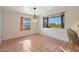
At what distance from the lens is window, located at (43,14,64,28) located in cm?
133

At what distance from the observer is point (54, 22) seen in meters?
1.38

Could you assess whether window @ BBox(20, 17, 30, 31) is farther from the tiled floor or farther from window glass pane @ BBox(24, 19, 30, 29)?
the tiled floor

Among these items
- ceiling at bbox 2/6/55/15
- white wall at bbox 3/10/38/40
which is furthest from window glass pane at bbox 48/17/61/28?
white wall at bbox 3/10/38/40

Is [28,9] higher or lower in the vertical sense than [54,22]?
higher

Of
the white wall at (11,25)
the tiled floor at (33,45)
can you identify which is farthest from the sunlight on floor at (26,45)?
the white wall at (11,25)

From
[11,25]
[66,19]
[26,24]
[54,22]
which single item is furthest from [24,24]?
[66,19]

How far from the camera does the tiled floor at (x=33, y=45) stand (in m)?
1.28

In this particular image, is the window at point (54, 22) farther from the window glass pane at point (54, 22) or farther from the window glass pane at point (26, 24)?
the window glass pane at point (26, 24)

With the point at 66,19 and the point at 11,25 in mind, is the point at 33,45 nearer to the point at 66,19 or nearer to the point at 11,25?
the point at 11,25

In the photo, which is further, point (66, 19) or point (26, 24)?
point (26, 24)

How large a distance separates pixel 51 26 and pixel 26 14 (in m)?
0.44

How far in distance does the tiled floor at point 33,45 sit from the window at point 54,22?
22 centimetres

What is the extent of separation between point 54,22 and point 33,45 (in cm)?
49
